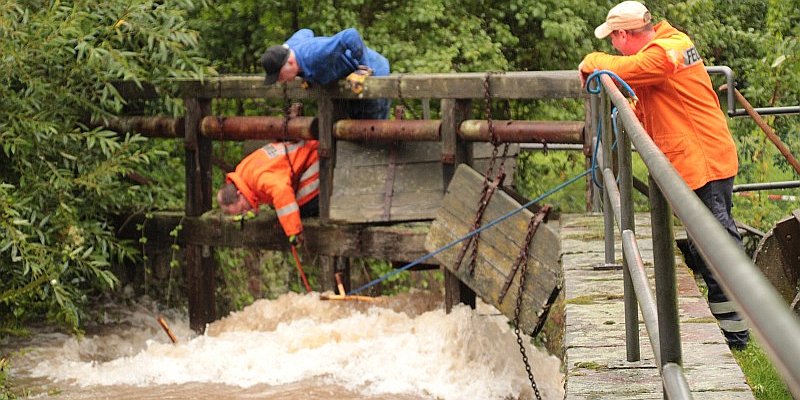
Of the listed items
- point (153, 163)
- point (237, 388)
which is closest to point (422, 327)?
point (237, 388)

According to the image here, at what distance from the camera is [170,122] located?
9.98m

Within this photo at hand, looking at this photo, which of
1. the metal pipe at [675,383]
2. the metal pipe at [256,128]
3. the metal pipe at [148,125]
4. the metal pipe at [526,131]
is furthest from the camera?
the metal pipe at [148,125]

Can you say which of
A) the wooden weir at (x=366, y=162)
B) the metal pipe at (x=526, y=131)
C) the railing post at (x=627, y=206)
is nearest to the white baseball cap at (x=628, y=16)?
the wooden weir at (x=366, y=162)

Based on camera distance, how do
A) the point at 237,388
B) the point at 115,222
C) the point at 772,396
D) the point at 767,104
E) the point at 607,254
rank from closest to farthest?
the point at 772,396 → the point at 607,254 → the point at 237,388 → the point at 115,222 → the point at 767,104

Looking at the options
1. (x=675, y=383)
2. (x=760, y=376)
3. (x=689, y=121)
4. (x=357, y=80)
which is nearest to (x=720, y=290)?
(x=760, y=376)

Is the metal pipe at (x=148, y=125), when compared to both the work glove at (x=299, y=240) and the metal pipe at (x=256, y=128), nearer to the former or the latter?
the metal pipe at (x=256, y=128)

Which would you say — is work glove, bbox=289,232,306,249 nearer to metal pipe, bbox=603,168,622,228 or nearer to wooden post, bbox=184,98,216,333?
wooden post, bbox=184,98,216,333

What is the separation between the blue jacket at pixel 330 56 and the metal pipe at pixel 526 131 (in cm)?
101

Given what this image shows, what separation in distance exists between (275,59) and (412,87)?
1060 millimetres

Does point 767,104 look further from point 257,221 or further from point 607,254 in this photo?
point 607,254

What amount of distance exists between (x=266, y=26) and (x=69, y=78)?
9.89 feet

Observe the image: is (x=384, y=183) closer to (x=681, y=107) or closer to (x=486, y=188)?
(x=486, y=188)

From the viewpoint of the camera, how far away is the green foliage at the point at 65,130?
8.70m

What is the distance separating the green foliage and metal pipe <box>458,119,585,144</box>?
248 centimetres
